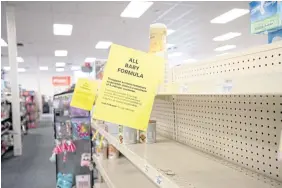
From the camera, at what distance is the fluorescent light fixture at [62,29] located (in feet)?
25.0

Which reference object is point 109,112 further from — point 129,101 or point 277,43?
point 277,43

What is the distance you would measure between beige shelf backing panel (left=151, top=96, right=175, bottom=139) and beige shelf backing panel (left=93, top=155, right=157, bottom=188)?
0.35 m

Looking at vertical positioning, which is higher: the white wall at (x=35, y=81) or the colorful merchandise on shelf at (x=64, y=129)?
the white wall at (x=35, y=81)

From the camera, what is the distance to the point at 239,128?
1130 millimetres

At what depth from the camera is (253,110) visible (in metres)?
1.05

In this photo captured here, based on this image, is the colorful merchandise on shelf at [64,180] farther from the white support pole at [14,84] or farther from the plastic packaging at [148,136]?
the white support pole at [14,84]

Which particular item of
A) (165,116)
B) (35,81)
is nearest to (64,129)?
(165,116)

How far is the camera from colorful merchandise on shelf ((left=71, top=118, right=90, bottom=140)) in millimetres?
2828

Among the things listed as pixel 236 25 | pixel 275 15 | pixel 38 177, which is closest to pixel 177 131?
pixel 275 15

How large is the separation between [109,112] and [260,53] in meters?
0.64

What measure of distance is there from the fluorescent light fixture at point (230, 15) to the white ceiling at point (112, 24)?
0.22 metres

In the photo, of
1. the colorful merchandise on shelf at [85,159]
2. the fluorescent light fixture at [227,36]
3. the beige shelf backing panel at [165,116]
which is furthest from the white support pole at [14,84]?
the fluorescent light fixture at [227,36]

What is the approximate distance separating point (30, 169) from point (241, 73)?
4996mm

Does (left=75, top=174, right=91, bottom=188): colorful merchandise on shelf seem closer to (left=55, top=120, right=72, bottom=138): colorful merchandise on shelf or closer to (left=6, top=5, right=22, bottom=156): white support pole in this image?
(left=55, top=120, right=72, bottom=138): colorful merchandise on shelf
